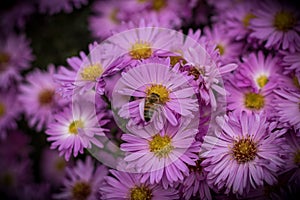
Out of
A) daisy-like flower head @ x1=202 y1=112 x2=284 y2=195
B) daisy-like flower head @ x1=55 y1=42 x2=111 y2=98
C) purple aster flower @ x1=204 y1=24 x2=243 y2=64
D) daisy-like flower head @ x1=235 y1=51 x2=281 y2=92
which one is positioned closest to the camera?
daisy-like flower head @ x1=202 y1=112 x2=284 y2=195

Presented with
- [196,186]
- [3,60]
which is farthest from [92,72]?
[3,60]

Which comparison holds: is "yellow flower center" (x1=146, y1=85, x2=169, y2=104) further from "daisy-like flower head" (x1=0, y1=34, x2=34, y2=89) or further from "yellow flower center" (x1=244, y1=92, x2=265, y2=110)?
"daisy-like flower head" (x1=0, y1=34, x2=34, y2=89)

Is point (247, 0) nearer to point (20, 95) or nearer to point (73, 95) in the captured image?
point (73, 95)

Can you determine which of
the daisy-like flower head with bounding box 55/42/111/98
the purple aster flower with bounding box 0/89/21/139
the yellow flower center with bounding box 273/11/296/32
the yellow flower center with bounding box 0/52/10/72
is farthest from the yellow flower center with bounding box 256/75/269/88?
the yellow flower center with bounding box 0/52/10/72

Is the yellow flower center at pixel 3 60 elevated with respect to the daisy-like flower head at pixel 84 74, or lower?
elevated

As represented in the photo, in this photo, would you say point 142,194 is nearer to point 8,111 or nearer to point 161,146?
point 161,146

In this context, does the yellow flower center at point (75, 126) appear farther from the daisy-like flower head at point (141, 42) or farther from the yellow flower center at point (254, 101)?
the yellow flower center at point (254, 101)

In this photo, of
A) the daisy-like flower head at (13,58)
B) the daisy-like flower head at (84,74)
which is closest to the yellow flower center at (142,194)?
the daisy-like flower head at (84,74)
